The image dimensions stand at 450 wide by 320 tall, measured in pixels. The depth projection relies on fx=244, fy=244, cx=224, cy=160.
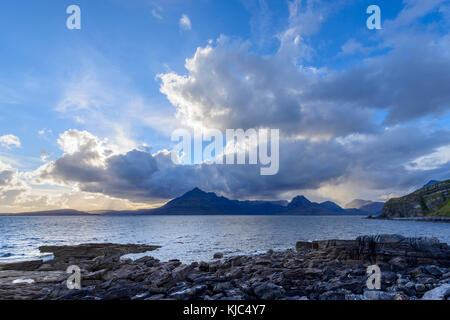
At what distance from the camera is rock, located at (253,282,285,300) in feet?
54.0

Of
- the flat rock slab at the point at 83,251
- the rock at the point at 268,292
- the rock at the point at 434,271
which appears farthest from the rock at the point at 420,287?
the flat rock slab at the point at 83,251

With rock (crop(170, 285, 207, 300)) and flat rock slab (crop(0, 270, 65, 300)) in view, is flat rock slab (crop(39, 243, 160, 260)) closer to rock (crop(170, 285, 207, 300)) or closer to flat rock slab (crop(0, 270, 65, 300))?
flat rock slab (crop(0, 270, 65, 300))

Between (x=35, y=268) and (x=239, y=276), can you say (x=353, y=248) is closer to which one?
(x=239, y=276)

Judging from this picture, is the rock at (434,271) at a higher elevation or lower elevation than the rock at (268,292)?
lower

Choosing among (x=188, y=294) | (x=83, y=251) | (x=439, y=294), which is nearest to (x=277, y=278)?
(x=188, y=294)

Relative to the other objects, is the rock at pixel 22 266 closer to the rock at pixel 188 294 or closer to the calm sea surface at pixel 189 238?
the calm sea surface at pixel 189 238

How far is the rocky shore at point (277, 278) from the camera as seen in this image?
54.2ft

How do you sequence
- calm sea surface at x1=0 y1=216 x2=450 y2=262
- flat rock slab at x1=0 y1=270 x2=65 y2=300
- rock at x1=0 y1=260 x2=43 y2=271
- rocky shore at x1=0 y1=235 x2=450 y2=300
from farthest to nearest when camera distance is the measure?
1. calm sea surface at x1=0 y1=216 x2=450 y2=262
2. rock at x1=0 y1=260 x2=43 y2=271
3. flat rock slab at x1=0 y1=270 x2=65 y2=300
4. rocky shore at x1=0 y1=235 x2=450 y2=300

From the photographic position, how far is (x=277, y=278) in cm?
2053

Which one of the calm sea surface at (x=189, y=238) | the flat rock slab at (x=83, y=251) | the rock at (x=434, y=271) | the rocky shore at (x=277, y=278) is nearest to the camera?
the rocky shore at (x=277, y=278)

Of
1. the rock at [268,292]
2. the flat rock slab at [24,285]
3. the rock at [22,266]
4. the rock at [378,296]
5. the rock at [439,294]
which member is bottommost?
the rock at [22,266]

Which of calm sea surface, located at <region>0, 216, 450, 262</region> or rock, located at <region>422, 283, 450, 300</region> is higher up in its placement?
rock, located at <region>422, 283, 450, 300</region>

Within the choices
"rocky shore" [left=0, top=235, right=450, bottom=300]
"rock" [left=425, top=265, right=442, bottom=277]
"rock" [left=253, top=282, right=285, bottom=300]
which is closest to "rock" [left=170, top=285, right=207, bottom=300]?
"rocky shore" [left=0, top=235, right=450, bottom=300]
